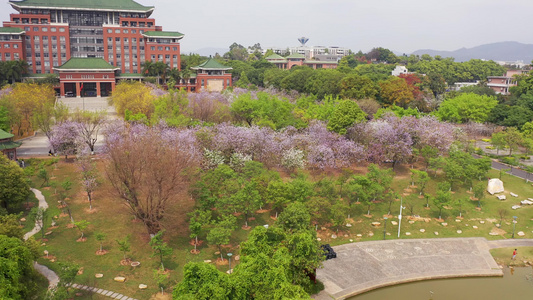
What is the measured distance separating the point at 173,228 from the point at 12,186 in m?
8.62

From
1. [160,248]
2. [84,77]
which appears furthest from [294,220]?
[84,77]

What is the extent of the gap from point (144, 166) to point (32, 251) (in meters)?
5.60

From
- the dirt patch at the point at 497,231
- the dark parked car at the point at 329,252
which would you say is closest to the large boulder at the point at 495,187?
the dirt patch at the point at 497,231

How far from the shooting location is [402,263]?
17875mm

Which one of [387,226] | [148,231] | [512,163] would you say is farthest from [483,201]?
[148,231]

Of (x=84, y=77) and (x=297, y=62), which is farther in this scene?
(x=297, y=62)

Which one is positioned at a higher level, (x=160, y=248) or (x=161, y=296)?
(x=160, y=248)

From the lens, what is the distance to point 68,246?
1789 centimetres

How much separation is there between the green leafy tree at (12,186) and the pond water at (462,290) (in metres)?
17.2

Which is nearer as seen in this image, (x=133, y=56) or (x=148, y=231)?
(x=148, y=231)

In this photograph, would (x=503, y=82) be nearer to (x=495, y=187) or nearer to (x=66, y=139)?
(x=495, y=187)

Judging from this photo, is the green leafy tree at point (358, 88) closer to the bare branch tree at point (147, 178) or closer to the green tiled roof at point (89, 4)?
the bare branch tree at point (147, 178)

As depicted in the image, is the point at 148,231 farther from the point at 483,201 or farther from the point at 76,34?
the point at 76,34

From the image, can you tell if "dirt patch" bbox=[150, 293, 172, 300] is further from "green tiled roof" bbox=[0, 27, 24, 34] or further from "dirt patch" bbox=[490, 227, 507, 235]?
"green tiled roof" bbox=[0, 27, 24, 34]
